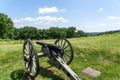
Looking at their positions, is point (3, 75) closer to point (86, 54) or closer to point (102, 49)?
point (86, 54)

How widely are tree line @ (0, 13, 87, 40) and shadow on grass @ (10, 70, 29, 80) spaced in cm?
6563

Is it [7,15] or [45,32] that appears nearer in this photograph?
[7,15]

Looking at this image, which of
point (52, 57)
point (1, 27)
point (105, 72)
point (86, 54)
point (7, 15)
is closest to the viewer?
point (52, 57)

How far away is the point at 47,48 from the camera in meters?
11.0

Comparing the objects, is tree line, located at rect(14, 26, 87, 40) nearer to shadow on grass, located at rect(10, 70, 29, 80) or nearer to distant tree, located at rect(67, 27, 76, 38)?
distant tree, located at rect(67, 27, 76, 38)

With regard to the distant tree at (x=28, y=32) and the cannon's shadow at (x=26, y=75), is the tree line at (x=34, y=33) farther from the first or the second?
the cannon's shadow at (x=26, y=75)

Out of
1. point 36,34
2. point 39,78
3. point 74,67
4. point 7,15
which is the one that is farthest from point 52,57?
point 36,34

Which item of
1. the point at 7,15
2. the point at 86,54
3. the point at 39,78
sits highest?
the point at 7,15

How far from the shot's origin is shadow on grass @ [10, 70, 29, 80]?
38.1 feet

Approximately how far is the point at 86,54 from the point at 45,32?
112 meters

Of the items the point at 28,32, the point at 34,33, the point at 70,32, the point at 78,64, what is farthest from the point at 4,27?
the point at 70,32

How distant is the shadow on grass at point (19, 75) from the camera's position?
1161cm

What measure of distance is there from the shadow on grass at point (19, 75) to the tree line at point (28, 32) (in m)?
65.6

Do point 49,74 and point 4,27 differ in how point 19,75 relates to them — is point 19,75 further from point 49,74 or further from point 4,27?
point 4,27
